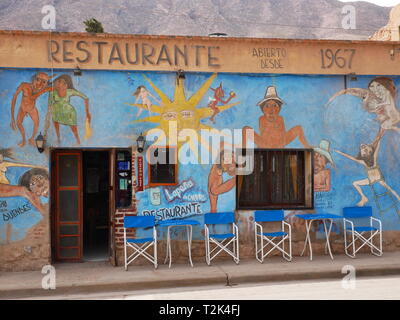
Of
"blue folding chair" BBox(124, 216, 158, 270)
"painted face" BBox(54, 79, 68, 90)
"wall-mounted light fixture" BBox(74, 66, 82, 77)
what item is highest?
"wall-mounted light fixture" BBox(74, 66, 82, 77)

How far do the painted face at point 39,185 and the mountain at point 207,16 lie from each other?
51941 millimetres

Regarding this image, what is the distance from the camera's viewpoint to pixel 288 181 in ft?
30.1

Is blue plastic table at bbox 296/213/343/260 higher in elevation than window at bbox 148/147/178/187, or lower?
lower

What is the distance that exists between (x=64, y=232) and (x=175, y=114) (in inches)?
132

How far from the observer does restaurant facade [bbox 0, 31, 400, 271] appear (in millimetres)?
8117

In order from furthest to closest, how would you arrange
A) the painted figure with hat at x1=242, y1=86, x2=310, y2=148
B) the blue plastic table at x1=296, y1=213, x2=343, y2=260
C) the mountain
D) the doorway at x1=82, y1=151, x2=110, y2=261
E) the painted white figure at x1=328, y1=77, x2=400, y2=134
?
1. the mountain
2. the doorway at x1=82, y1=151, x2=110, y2=261
3. the painted white figure at x1=328, y1=77, x2=400, y2=134
4. the painted figure with hat at x1=242, y1=86, x2=310, y2=148
5. the blue plastic table at x1=296, y1=213, x2=343, y2=260

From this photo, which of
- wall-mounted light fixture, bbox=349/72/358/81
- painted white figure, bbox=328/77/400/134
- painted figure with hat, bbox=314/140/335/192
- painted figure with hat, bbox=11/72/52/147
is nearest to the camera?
painted figure with hat, bbox=11/72/52/147

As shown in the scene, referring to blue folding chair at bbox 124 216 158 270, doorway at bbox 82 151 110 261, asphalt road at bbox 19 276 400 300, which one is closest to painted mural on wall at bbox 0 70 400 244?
blue folding chair at bbox 124 216 158 270

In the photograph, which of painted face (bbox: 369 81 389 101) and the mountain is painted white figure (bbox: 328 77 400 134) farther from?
the mountain

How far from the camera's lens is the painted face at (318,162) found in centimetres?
904

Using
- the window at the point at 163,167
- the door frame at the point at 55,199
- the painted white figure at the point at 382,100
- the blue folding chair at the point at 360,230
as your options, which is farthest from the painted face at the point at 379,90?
the door frame at the point at 55,199

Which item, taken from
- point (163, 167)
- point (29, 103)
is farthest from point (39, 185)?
point (163, 167)

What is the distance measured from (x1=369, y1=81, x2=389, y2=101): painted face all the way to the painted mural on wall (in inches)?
0.9

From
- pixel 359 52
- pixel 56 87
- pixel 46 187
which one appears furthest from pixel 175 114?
pixel 359 52
